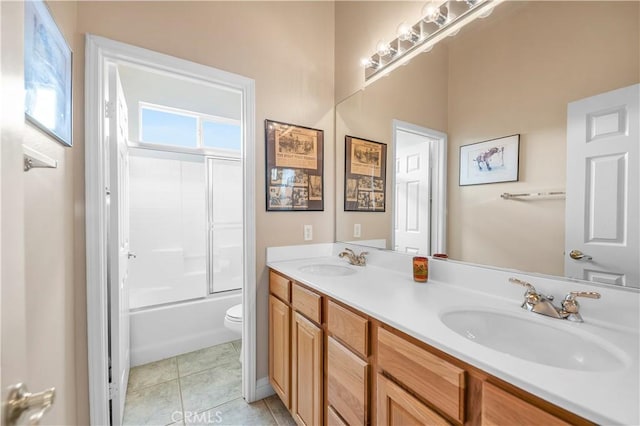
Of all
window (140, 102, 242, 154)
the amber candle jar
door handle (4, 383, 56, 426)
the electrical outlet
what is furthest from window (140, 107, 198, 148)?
door handle (4, 383, 56, 426)

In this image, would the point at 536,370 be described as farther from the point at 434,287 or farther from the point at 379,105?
the point at 379,105

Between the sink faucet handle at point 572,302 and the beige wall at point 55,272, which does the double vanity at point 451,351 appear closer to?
the sink faucet handle at point 572,302

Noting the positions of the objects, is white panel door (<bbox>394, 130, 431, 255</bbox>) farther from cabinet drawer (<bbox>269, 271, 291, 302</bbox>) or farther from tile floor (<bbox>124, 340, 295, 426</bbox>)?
tile floor (<bbox>124, 340, 295, 426</bbox>)

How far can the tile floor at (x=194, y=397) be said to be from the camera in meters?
1.55

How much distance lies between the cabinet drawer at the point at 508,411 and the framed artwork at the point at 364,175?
1.27 m

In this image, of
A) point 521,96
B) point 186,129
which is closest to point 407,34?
point 521,96

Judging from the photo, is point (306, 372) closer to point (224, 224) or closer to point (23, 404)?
point (23, 404)

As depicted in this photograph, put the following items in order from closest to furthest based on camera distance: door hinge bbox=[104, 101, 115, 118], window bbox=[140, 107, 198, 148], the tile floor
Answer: door hinge bbox=[104, 101, 115, 118], the tile floor, window bbox=[140, 107, 198, 148]

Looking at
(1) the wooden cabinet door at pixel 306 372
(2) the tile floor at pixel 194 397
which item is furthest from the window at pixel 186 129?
(1) the wooden cabinet door at pixel 306 372

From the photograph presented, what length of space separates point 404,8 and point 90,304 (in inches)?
90.5

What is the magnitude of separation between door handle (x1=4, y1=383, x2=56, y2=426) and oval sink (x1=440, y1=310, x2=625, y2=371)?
99 cm

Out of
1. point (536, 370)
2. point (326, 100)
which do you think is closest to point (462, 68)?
point (326, 100)

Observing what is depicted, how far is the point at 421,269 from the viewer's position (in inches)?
51.8

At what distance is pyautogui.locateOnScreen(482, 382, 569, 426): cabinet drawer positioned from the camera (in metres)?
0.52
